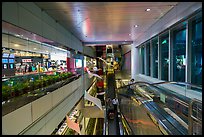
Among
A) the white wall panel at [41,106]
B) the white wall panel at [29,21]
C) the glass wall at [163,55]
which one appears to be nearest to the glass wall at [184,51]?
the glass wall at [163,55]

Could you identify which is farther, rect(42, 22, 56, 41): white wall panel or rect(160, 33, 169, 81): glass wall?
rect(160, 33, 169, 81): glass wall

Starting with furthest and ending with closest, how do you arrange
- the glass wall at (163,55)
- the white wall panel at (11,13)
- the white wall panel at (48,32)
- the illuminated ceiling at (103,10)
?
the glass wall at (163,55) → the white wall panel at (48,32) → the illuminated ceiling at (103,10) → the white wall panel at (11,13)

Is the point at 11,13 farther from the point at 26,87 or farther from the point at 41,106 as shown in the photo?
the point at 41,106

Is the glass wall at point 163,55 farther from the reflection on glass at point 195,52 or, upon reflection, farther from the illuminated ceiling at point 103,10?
the reflection on glass at point 195,52

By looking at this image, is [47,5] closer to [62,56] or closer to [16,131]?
[16,131]

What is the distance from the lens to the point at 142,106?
5.82 m

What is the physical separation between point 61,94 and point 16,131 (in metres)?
3.94

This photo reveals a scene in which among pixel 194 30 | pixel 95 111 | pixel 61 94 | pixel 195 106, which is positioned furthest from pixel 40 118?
pixel 95 111

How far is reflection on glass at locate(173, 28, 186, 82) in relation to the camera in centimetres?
602

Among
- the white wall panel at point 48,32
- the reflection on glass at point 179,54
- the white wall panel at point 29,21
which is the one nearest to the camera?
the white wall panel at point 29,21

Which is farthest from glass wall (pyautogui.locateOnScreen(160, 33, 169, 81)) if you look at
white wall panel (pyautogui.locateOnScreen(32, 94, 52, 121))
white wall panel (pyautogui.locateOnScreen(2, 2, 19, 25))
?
white wall panel (pyautogui.locateOnScreen(2, 2, 19, 25))

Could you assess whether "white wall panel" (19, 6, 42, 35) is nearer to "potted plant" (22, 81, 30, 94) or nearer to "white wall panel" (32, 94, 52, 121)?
"potted plant" (22, 81, 30, 94)

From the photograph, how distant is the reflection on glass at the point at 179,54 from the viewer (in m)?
6.02

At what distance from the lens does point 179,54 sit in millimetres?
6395
